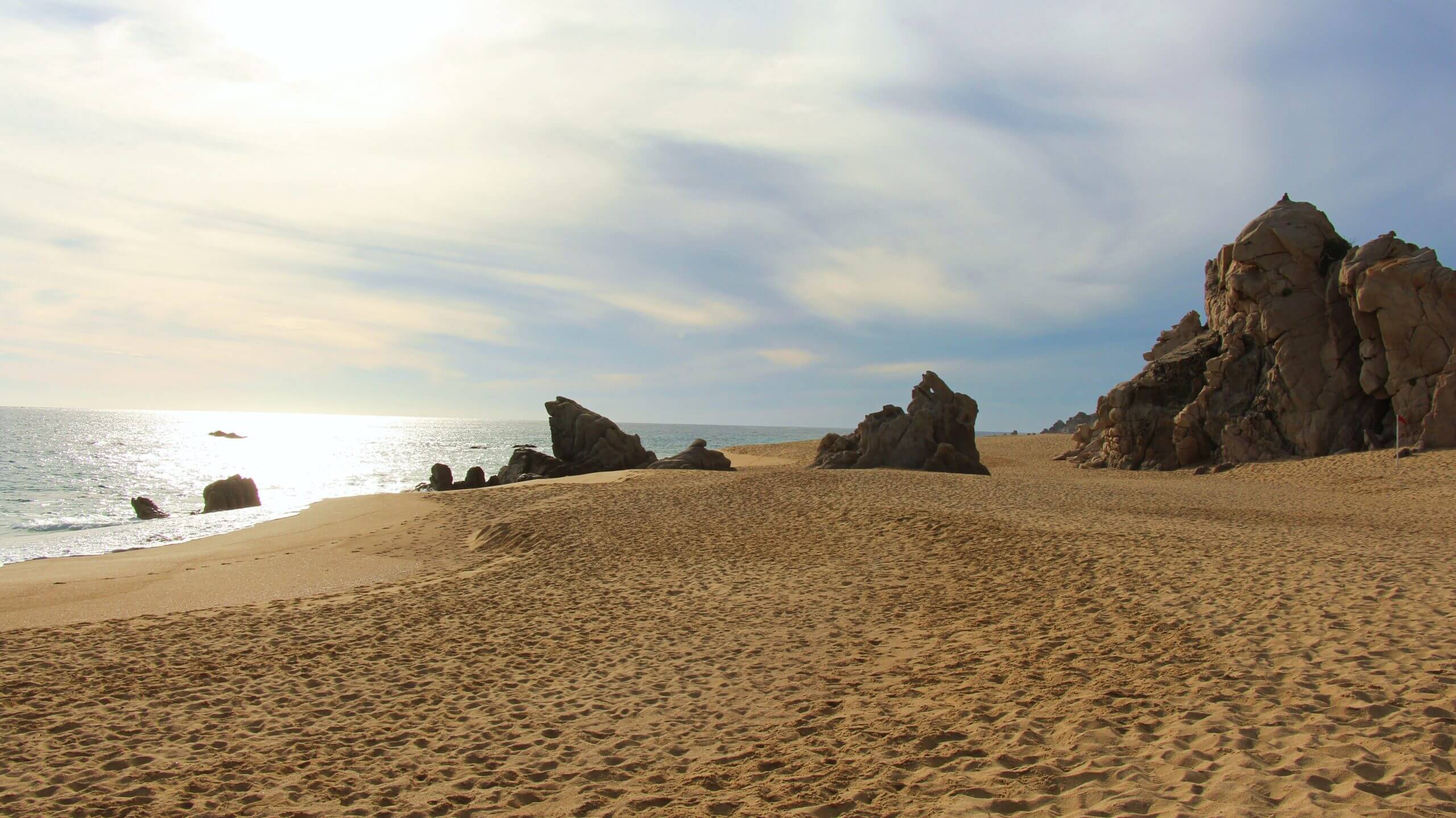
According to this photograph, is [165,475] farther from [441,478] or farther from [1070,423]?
[1070,423]

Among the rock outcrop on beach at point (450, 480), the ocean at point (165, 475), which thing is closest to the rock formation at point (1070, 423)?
the ocean at point (165, 475)

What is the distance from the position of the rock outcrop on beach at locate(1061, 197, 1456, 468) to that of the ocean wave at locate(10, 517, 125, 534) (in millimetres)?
40542

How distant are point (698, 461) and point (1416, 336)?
2593 cm

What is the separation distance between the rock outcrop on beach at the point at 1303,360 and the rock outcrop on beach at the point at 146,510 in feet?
131

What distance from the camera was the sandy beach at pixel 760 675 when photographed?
5539 millimetres

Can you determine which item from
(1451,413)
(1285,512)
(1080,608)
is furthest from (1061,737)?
(1451,413)

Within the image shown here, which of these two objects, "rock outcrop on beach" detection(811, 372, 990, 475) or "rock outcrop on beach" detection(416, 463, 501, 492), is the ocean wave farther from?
"rock outcrop on beach" detection(811, 372, 990, 475)

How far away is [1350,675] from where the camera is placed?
6.90 m

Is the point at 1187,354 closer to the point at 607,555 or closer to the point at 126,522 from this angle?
the point at 607,555

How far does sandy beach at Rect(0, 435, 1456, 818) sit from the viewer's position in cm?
554

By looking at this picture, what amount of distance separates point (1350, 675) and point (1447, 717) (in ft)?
3.19

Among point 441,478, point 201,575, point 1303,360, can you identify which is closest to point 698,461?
point 441,478

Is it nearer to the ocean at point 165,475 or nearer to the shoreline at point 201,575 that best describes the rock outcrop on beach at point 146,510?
the ocean at point 165,475

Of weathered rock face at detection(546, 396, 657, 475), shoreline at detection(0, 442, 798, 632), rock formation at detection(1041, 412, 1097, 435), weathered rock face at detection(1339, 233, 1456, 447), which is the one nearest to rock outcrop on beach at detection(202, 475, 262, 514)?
shoreline at detection(0, 442, 798, 632)
